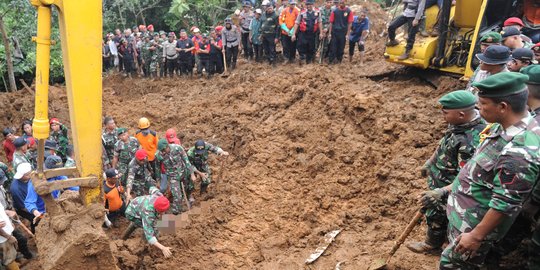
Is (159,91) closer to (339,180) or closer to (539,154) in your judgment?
(339,180)

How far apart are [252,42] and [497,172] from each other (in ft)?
36.6

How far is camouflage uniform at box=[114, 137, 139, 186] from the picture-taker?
24.3ft

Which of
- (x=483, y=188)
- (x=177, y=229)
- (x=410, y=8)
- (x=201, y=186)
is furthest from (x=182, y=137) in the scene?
(x=483, y=188)

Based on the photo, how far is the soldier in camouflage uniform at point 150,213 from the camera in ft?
16.7

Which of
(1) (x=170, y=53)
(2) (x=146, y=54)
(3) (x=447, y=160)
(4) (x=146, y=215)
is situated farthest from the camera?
(2) (x=146, y=54)

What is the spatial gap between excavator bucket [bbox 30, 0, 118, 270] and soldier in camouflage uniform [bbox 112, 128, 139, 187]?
9.60 feet

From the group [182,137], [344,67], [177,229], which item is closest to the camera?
[177,229]

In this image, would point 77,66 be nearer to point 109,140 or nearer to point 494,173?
point 494,173

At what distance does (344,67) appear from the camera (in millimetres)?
11539

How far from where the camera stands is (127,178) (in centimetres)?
694

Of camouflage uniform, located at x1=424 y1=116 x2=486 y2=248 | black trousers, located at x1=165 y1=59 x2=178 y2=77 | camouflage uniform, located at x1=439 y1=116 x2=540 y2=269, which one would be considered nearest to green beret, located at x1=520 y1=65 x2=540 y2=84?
camouflage uniform, located at x1=439 y1=116 x2=540 y2=269

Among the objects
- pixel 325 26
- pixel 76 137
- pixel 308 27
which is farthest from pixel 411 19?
pixel 76 137

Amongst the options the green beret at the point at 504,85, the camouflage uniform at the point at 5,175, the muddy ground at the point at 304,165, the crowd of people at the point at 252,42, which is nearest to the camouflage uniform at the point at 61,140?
the camouflage uniform at the point at 5,175

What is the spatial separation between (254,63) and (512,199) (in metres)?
11.4
